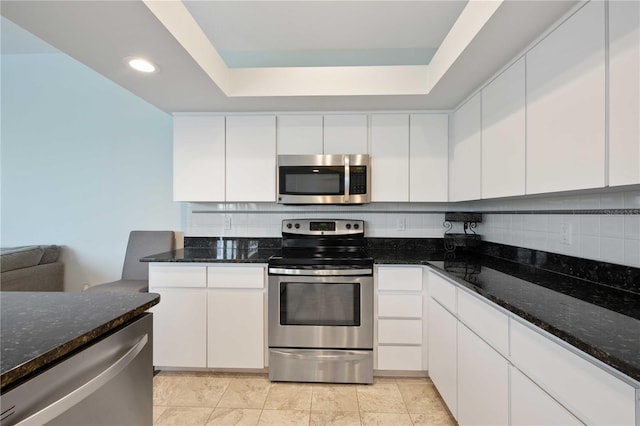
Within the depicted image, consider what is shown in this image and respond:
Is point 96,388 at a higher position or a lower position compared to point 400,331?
higher

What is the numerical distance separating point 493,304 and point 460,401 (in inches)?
28.3

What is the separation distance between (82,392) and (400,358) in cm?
198

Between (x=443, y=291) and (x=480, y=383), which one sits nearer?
(x=480, y=383)

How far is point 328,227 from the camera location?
257cm

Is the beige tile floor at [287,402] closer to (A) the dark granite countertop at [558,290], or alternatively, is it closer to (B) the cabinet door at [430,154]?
(A) the dark granite countertop at [558,290]

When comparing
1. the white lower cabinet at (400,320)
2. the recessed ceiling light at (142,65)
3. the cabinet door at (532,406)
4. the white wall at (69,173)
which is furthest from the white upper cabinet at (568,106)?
the white wall at (69,173)

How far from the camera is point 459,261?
81.7 inches

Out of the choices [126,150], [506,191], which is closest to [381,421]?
[506,191]

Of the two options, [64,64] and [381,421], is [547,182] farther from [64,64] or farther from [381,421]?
[64,64]

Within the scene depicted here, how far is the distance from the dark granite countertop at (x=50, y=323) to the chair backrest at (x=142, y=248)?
1.77m

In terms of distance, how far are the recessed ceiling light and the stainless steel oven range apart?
149cm

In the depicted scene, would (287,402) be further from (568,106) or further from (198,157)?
(568,106)

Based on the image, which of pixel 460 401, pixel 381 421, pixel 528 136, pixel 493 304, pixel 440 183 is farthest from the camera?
pixel 440 183

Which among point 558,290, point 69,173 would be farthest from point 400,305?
point 69,173
